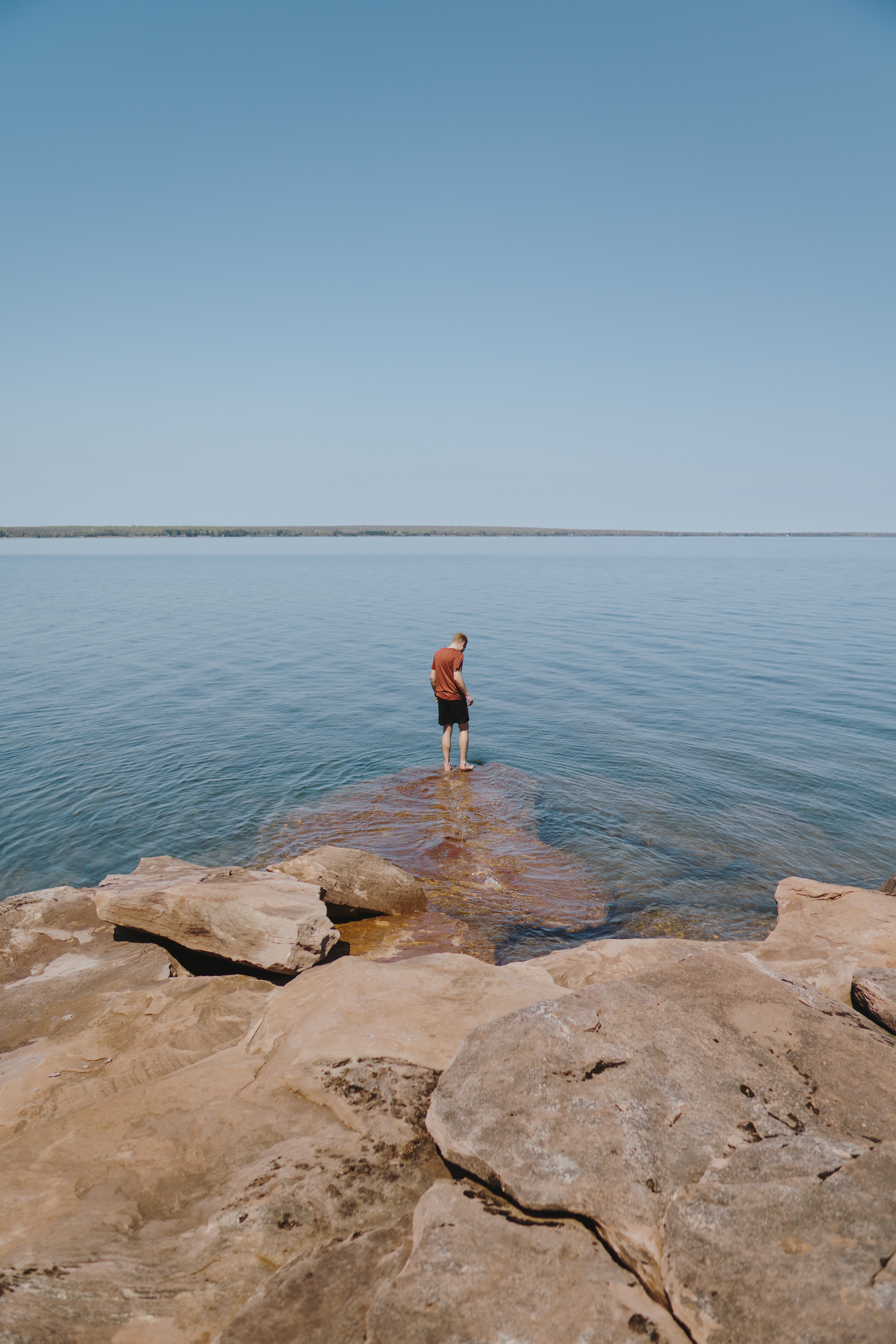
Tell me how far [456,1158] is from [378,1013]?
1.65m

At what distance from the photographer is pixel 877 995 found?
5176 mm

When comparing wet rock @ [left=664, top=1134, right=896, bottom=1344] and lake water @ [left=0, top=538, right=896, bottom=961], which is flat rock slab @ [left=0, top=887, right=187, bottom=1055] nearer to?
lake water @ [left=0, top=538, right=896, bottom=961]

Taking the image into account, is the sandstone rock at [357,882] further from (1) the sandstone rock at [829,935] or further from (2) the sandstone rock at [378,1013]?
(1) the sandstone rock at [829,935]

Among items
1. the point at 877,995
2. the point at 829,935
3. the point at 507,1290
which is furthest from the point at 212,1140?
the point at 829,935

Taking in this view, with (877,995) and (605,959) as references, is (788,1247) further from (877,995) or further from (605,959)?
(605,959)

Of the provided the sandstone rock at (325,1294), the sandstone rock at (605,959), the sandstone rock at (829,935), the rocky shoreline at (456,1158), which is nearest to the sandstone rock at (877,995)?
the rocky shoreline at (456,1158)

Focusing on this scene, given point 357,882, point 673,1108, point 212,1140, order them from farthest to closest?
point 357,882 < point 212,1140 < point 673,1108

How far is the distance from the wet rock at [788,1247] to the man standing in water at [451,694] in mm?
11152

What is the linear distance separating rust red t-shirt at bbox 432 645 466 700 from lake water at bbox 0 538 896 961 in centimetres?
189

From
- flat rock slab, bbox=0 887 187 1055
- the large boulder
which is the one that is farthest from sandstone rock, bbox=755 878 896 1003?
flat rock slab, bbox=0 887 187 1055

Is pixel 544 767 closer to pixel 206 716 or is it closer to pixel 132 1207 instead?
pixel 206 716

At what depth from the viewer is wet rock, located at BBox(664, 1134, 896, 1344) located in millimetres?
2514

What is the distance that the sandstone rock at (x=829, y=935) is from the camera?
6305mm

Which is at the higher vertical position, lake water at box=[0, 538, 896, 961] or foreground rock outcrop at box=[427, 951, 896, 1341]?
foreground rock outcrop at box=[427, 951, 896, 1341]
